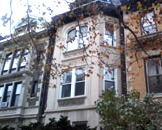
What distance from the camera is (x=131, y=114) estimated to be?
7.41m

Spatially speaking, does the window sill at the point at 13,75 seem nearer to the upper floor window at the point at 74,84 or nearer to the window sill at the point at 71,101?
the upper floor window at the point at 74,84

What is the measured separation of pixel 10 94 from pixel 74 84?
647 cm

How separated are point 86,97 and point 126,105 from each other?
4862mm

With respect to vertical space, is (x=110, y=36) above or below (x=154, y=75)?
above

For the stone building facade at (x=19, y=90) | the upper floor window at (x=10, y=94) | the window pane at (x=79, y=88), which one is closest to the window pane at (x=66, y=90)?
the window pane at (x=79, y=88)

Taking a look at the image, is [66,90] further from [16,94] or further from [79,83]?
[16,94]

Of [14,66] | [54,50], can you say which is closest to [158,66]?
[54,50]

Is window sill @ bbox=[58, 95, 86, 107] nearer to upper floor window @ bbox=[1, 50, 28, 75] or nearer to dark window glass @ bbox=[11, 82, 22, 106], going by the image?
dark window glass @ bbox=[11, 82, 22, 106]

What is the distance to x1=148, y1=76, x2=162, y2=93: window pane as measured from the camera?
11.2 metres

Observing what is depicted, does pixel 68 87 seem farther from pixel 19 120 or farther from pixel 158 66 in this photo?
pixel 158 66

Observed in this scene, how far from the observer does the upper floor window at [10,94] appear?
54.7 ft

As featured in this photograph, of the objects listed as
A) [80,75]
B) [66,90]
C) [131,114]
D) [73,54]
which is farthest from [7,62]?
[131,114]

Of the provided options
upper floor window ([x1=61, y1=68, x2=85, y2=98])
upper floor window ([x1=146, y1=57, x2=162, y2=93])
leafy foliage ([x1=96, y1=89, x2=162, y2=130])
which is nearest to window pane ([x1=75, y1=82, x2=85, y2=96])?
upper floor window ([x1=61, y1=68, x2=85, y2=98])

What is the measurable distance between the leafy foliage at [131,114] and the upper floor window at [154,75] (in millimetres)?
3157
